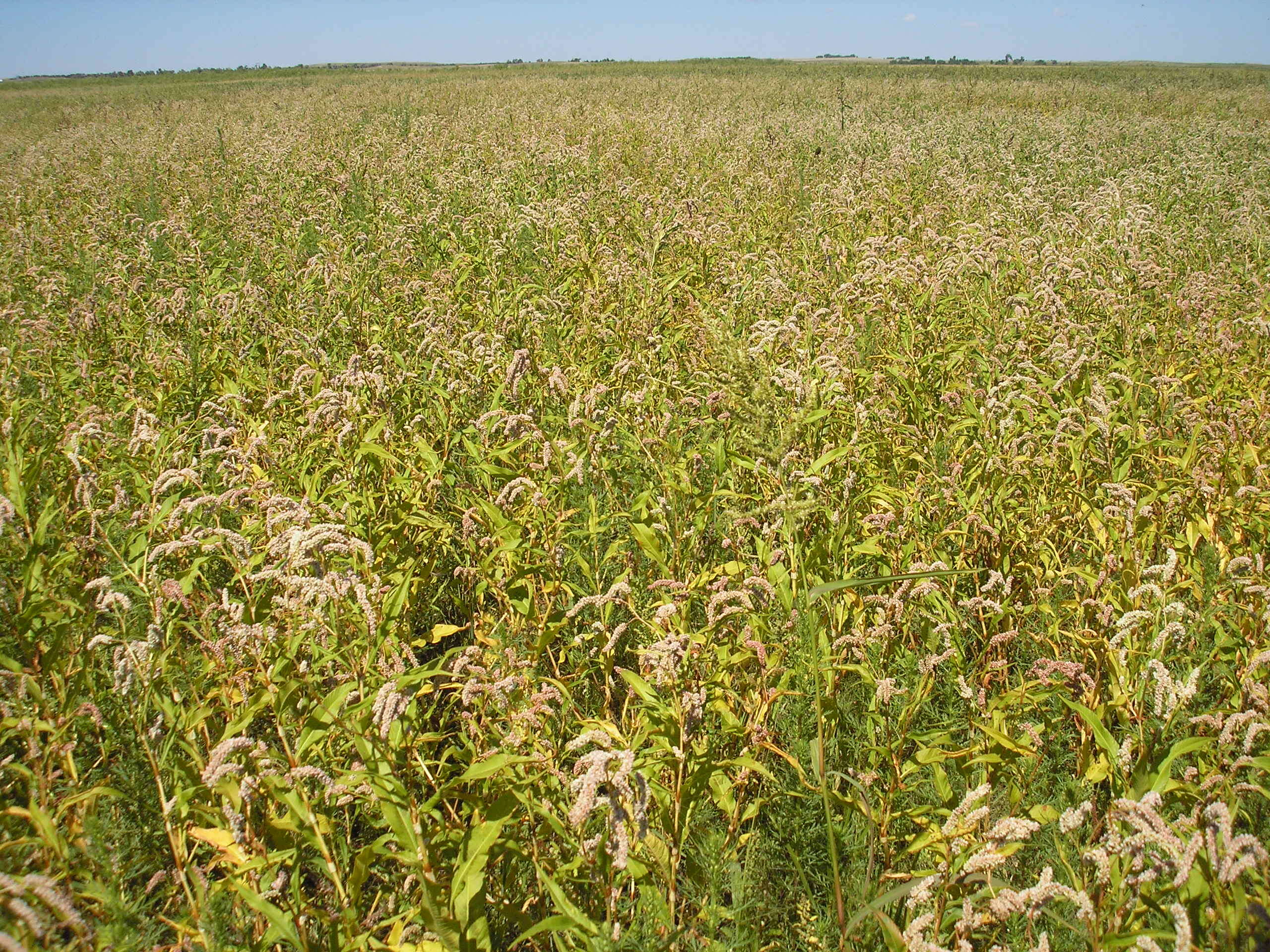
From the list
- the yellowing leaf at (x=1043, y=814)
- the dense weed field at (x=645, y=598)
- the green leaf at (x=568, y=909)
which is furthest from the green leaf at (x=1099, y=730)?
the green leaf at (x=568, y=909)

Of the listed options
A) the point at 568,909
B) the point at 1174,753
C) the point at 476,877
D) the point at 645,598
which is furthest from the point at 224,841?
the point at 1174,753

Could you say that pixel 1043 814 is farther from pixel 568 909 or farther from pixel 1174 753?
pixel 568 909

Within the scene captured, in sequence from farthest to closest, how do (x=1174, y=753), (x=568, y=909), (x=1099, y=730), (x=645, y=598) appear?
(x=645, y=598) → (x=1099, y=730) → (x=1174, y=753) → (x=568, y=909)

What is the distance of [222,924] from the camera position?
65.4 inches

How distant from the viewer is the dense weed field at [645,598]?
1.65 metres

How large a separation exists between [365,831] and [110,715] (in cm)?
87

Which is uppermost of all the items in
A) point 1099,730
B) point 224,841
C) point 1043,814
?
point 1099,730

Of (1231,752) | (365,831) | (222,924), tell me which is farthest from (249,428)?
(1231,752)

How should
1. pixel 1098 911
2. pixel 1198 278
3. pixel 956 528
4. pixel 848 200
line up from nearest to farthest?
pixel 1098 911 < pixel 956 528 < pixel 1198 278 < pixel 848 200

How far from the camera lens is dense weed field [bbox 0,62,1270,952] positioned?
1.65 meters

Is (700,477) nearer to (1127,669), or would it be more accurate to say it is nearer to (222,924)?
(1127,669)

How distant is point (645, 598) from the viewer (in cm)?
286

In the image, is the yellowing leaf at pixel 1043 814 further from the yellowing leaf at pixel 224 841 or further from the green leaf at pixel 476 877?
the yellowing leaf at pixel 224 841

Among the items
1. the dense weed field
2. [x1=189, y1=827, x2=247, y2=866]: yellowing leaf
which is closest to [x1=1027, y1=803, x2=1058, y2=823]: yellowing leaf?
the dense weed field
